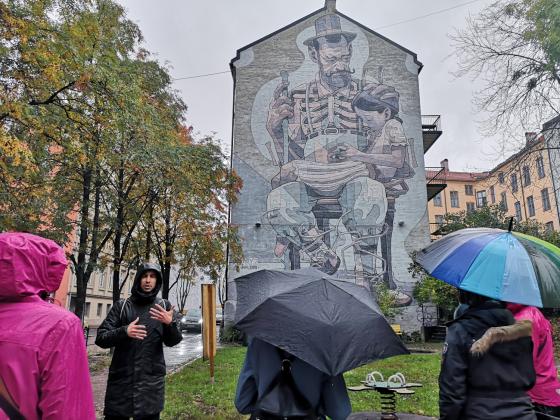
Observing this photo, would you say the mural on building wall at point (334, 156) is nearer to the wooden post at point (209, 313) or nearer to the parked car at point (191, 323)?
the wooden post at point (209, 313)

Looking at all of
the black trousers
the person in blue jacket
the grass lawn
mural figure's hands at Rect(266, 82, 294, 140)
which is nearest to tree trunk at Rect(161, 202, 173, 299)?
the grass lawn

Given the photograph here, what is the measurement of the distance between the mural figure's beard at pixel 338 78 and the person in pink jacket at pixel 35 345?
2310 centimetres

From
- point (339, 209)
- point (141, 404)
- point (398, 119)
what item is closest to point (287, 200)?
point (339, 209)

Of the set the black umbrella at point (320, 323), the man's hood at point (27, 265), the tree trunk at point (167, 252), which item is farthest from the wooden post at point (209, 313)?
the tree trunk at point (167, 252)

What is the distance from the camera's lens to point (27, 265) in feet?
6.03

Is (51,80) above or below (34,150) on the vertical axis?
above

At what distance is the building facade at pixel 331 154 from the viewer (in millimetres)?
21328

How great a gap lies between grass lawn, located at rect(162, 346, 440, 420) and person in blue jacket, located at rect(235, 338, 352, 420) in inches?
164

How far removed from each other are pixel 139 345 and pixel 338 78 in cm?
2199

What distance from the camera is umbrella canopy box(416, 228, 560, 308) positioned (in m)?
2.89

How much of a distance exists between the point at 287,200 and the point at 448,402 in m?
19.5

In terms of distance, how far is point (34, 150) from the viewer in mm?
9156

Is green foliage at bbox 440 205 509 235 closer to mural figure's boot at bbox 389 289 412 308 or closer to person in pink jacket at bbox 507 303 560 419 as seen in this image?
mural figure's boot at bbox 389 289 412 308

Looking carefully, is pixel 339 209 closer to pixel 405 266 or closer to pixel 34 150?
pixel 405 266
